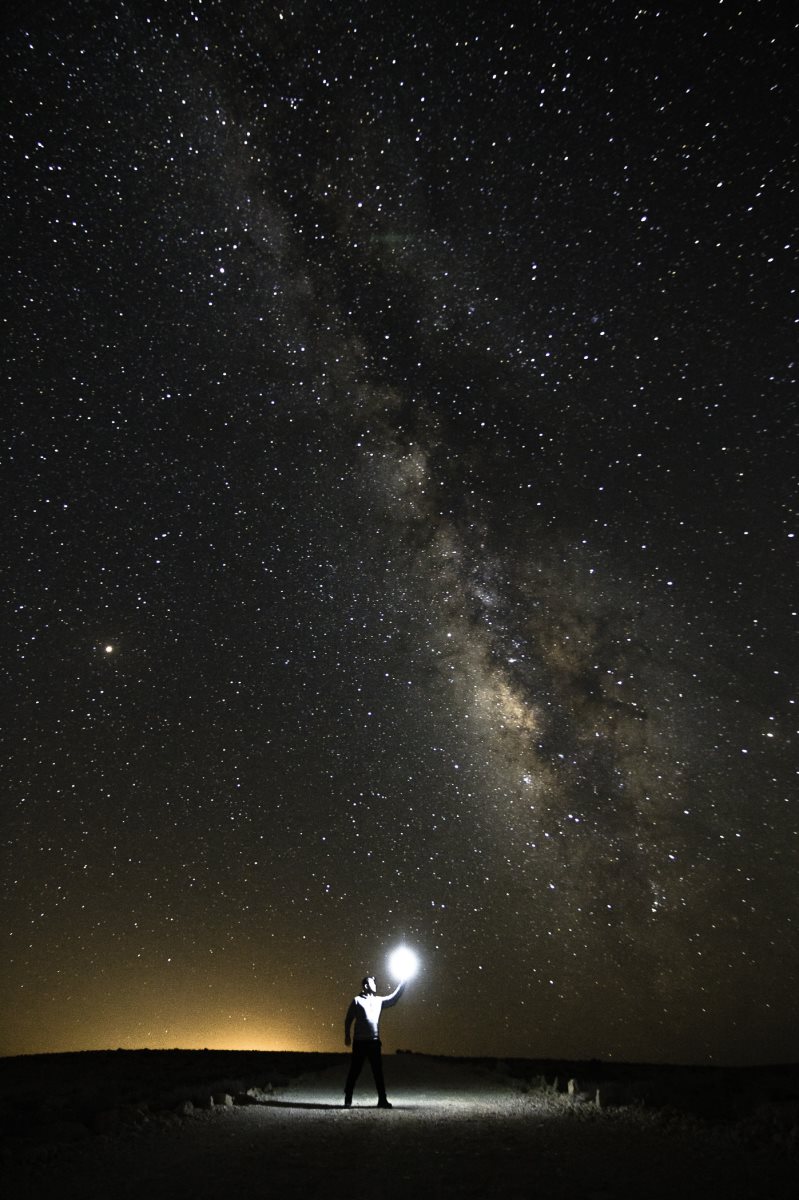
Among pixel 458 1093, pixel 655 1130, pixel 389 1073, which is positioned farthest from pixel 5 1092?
pixel 655 1130

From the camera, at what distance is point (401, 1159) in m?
4.79

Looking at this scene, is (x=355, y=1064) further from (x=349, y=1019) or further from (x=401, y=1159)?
(x=401, y=1159)

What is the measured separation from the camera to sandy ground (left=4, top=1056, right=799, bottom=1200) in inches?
160

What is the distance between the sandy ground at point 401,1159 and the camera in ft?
13.3

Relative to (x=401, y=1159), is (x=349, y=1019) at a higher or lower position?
higher

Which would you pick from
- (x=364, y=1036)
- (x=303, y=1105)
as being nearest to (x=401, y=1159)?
(x=364, y=1036)

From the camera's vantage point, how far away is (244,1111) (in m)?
7.09

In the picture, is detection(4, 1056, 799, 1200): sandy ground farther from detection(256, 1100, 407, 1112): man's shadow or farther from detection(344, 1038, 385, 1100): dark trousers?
detection(344, 1038, 385, 1100): dark trousers

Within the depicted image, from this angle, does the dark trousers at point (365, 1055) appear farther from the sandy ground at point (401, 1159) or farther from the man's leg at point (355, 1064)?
the sandy ground at point (401, 1159)

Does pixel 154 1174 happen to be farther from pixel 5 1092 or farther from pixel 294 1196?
pixel 5 1092

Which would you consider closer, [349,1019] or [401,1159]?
[401,1159]

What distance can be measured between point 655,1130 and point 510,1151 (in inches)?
59.8

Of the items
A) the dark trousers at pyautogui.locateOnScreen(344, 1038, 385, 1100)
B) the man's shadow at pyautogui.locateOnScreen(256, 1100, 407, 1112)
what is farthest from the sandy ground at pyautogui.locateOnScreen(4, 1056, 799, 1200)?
the dark trousers at pyautogui.locateOnScreen(344, 1038, 385, 1100)

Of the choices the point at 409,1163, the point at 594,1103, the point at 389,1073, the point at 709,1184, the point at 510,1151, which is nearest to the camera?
the point at 709,1184
